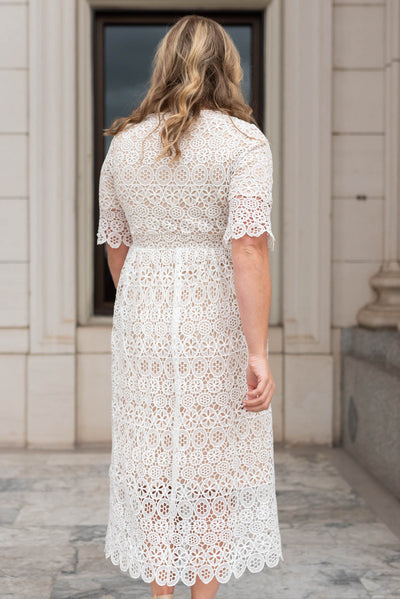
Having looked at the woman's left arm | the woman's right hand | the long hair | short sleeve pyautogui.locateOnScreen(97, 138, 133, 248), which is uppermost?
the long hair

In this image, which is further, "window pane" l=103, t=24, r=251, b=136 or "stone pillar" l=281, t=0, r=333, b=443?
"window pane" l=103, t=24, r=251, b=136

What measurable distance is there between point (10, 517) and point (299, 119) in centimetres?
321

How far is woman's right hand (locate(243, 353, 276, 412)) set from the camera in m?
2.11

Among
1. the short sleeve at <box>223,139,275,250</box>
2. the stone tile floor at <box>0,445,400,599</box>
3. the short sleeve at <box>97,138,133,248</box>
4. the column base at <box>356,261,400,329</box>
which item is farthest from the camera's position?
the column base at <box>356,261,400,329</box>

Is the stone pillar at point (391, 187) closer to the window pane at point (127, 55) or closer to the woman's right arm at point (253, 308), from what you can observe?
the window pane at point (127, 55)

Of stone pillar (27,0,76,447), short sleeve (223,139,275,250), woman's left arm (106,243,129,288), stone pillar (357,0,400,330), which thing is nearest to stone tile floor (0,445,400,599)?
stone pillar (27,0,76,447)

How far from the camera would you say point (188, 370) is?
2.22m

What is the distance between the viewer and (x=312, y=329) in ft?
17.9

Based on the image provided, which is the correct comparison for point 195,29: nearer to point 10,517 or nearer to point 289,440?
point 10,517

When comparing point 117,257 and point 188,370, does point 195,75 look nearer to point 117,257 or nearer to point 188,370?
point 117,257

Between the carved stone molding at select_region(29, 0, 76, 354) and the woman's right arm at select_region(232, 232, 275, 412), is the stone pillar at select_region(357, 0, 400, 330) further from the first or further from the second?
the woman's right arm at select_region(232, 232, 275, 412)

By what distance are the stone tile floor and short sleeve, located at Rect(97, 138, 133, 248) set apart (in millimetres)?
1332

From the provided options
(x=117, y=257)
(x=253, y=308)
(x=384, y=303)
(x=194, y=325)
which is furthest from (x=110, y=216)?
(x=384, y=303)

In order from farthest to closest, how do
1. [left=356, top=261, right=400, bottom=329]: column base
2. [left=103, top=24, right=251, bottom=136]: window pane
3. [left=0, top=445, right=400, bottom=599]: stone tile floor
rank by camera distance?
[left=103, top=24, right=251, bottom=136]: window pane < [left=356, top=261, right=400, bottom=329]: column base < [left=0, top=445, right=400, bottom=599]: stone tile floor
